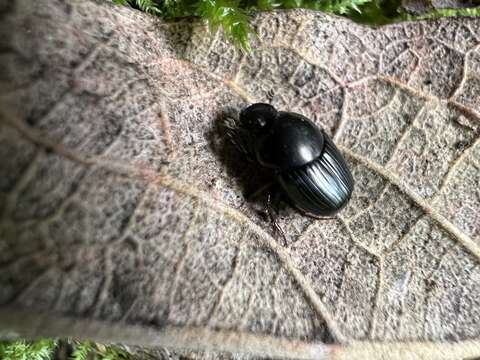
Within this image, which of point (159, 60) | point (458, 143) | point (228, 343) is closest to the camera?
point (228, 343)

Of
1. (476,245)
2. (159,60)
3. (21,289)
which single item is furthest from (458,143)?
(21,289)

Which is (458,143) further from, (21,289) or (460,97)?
(21,289)

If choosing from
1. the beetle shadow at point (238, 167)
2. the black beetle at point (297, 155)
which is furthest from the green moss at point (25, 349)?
the black beetle at point (297, 155)

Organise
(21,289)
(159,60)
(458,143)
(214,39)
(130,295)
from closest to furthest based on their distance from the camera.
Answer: (21,289) < (130,295) < (159,60) < (214,39) < (458,143)

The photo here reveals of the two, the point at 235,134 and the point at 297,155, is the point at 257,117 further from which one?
the point at 297,155

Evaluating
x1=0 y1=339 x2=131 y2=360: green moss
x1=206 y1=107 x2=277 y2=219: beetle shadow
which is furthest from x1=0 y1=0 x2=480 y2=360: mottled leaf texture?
x1=0 y1=339 x2=131 y2=360: green moss
